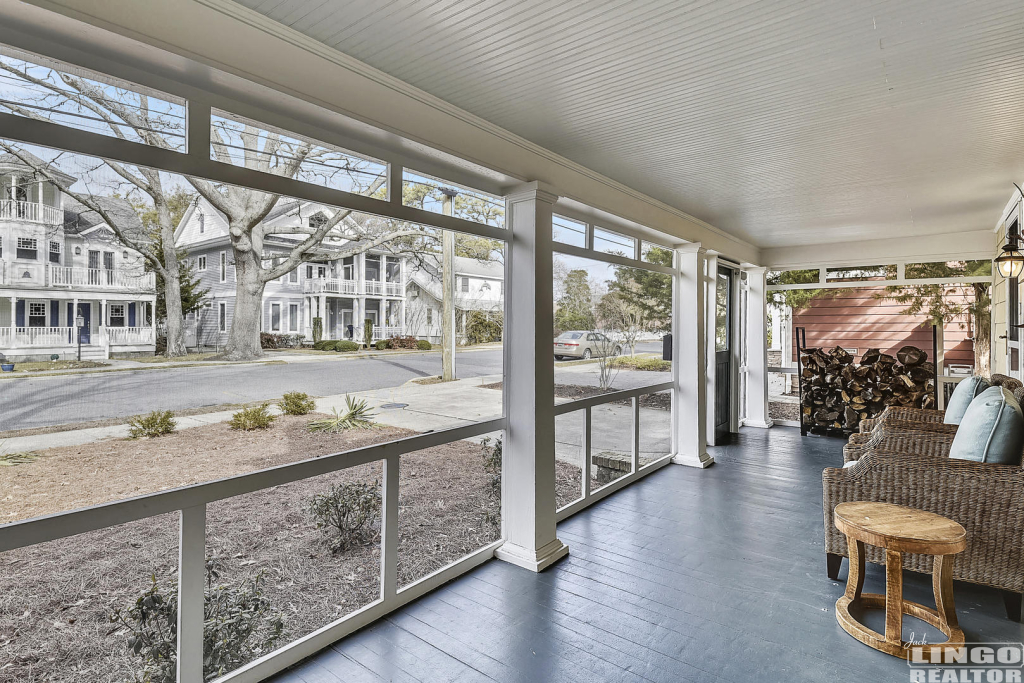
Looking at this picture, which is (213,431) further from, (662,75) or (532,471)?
(662,75)

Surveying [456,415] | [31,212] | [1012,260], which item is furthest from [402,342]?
[1012,260]

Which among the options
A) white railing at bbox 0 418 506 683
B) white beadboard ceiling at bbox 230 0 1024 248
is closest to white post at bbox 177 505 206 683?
white railing at bbox 0 418 506 683

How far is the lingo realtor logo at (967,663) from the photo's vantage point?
2139 mm

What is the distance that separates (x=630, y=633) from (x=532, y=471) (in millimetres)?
1041

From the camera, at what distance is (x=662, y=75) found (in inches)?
94.7

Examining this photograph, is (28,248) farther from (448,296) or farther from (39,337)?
(448,296)

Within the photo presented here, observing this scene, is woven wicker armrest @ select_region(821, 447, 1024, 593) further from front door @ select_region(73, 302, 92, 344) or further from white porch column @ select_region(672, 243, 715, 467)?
front door @ select_region(73, 302, 92, 344)

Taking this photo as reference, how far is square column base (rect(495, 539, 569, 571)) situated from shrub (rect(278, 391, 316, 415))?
1.59 m

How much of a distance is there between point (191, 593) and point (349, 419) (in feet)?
2.94

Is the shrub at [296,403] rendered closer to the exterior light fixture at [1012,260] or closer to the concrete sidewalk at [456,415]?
the concrete sidewalk at [456,415]

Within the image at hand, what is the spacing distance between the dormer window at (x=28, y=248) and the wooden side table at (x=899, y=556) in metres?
3.36

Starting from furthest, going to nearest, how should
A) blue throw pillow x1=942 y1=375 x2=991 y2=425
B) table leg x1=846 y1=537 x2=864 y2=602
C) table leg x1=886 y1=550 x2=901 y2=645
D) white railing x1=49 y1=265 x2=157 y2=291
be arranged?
blue throw pillow x1=942 y1=375 x2=991 y2=425 → table leg x1=846 y1=537 x2=864 y2=602 → table leg x1=886 y1=550 x2=901 y2=645 → white railing x1=49 y1=265 x2=157 y2=291

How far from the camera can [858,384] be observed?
667 cm

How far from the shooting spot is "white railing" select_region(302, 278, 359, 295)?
2289 millimetres
